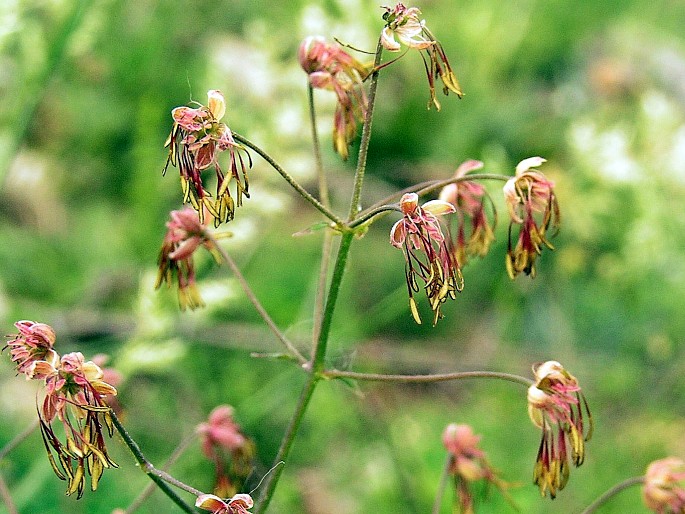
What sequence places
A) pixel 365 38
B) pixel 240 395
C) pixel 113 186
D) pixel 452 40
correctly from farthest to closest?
pixel 452 40 < pixel 113 186 < pixel 240 395 < pixel 365 38

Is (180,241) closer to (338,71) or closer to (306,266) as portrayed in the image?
(338,71)

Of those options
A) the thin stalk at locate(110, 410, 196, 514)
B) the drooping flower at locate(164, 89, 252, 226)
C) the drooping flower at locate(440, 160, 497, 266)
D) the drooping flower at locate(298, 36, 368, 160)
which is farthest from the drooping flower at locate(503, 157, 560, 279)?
the thin stalk at locate(110, 410, 196, 514)

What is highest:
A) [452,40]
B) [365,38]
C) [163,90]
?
[452,40]

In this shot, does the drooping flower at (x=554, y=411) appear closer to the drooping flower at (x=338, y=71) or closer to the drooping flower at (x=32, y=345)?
the drooping flower at (x=338, y=71)

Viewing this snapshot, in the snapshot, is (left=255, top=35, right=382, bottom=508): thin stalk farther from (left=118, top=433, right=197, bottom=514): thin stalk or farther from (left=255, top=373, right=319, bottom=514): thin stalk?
(left=118, top=433, right=197, bottom=514): thin stalk

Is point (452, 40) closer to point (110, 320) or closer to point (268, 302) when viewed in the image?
point (268, 302)

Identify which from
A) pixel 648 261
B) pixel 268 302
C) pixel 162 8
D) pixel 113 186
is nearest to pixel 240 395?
pixel 268 302
